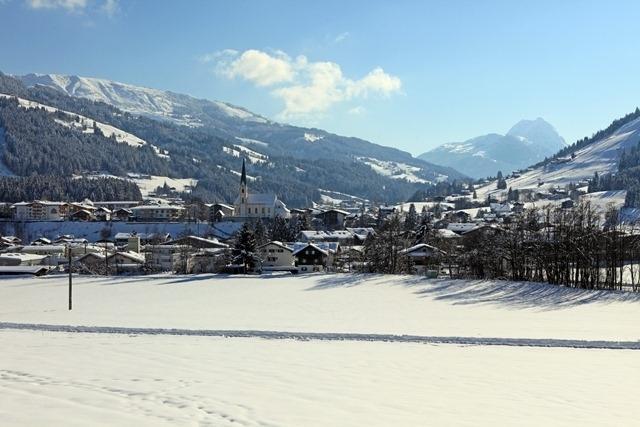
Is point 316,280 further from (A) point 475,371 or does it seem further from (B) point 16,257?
(B) point 16,257

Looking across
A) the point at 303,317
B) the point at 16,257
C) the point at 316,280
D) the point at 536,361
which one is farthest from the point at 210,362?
the point at 16,257

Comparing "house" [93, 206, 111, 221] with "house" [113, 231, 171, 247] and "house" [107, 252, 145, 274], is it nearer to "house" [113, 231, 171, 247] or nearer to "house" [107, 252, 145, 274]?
"house" [113, 231, 171, 247]

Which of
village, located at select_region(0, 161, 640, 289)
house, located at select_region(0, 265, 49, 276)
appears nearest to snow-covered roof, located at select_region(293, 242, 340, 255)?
village, located at select_region(0, 161, 640, 289)

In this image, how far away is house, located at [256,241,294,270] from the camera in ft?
239

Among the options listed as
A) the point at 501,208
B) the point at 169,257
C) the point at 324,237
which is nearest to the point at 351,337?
the point at 169,257

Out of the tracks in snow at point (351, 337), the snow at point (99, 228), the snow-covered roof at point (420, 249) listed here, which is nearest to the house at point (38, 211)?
the snow at point (99, 228)

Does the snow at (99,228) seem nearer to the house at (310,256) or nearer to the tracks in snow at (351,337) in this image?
the house at (310,256)

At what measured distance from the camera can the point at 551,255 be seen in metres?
46.6

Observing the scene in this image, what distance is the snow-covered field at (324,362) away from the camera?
32.0ft

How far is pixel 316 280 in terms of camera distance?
169ft

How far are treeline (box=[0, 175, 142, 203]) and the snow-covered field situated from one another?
493ft

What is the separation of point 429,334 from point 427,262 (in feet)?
143

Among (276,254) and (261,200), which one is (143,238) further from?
(261,200)

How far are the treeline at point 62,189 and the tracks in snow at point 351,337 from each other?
16056cm
